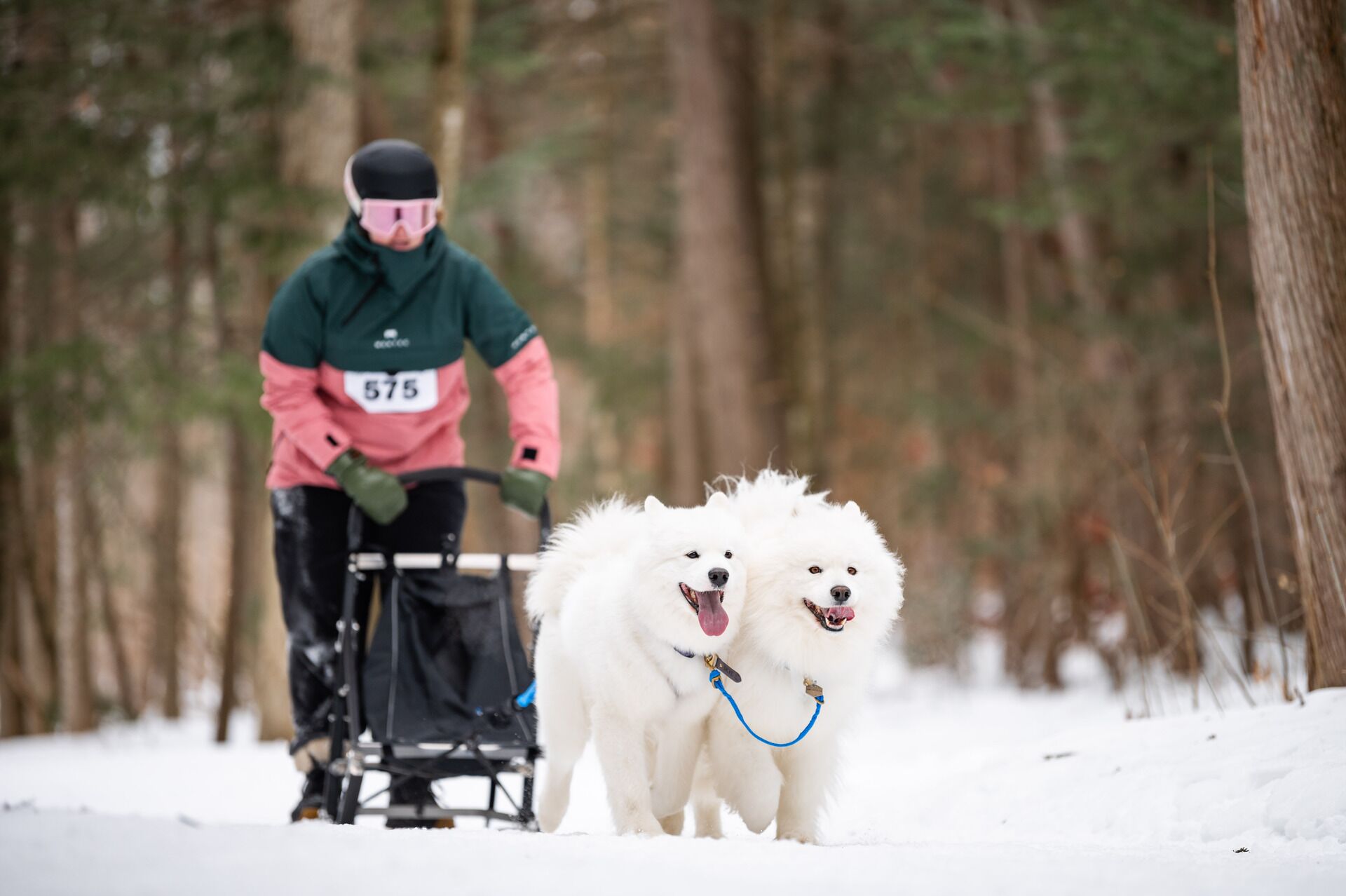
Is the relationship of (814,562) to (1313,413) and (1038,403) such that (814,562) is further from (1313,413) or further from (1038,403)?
(1038,403)

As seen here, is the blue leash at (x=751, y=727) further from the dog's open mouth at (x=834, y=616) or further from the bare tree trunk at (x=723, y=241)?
the bare tree trunk at (x=723, y=241)

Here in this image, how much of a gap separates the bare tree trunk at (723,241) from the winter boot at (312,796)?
6.84 m

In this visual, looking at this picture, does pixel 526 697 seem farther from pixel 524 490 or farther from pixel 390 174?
pixel 390 174

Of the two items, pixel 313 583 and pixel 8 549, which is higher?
pixel 313 583

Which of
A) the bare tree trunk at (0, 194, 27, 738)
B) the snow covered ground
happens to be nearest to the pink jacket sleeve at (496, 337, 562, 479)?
the snow covered ground

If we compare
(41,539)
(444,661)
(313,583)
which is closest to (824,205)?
(41,539)

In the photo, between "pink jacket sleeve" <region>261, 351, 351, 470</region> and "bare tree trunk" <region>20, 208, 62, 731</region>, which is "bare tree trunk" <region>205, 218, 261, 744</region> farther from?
"pink jacket sleeve" <region>261, 351, 351, 470</region>

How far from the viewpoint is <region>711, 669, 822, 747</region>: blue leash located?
3.66 meters

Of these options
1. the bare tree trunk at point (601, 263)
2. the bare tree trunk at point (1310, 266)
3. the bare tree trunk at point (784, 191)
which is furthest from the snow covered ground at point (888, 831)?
the bare tree trunk at point (601, 263)

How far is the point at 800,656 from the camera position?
3.61 metres

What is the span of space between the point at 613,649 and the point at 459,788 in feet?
9.73

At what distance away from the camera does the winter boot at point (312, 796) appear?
14.4 ft

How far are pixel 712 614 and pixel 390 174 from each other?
78.4 inches

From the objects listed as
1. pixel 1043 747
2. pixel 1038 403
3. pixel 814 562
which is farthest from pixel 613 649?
pixel 1038 403
